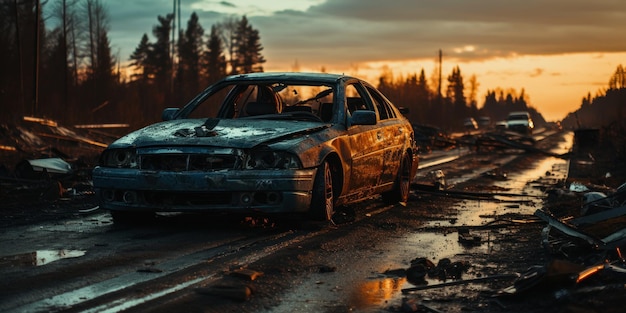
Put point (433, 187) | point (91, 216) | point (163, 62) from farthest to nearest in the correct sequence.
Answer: point (163, 62), point (433, 187), point (91, 216)

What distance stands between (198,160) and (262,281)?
8.28 ft

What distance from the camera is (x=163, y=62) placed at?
10825cm

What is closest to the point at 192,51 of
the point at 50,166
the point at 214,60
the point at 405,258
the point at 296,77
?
A: the point at 214,60

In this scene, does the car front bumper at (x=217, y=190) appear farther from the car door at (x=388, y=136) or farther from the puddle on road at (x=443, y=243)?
the car door at (x=388, y=136)

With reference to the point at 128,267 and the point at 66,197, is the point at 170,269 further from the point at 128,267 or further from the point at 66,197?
the point at 66,197

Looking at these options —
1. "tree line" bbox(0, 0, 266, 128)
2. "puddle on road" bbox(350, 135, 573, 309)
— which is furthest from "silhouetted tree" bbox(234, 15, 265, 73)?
"puddle on road" bbox(350, 135, 573, 309)

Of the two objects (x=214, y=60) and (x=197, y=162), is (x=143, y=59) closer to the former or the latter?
(x=214, y=60)

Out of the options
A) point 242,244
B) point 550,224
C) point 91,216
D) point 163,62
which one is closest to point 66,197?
point 91,216

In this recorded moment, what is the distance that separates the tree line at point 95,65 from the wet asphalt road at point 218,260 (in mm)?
24133

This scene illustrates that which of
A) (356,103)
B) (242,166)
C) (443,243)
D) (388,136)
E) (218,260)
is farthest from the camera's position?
(356,103)

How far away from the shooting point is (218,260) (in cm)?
632

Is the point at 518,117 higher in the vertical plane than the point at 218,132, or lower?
lower

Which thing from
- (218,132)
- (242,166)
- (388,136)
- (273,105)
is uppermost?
(273,105)

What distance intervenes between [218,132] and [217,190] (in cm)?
73
